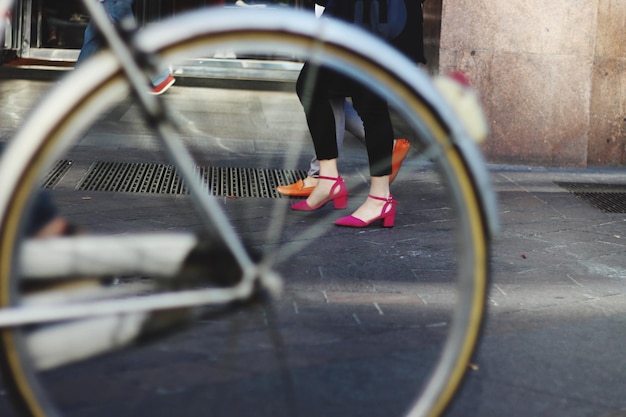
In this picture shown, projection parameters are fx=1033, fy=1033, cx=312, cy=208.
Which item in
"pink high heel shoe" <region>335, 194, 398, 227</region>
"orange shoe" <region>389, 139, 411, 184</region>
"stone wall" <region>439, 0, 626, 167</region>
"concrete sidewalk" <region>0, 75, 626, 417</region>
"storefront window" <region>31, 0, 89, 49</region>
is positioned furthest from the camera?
"storefront window" <region>31, 0, 89, 49</region>

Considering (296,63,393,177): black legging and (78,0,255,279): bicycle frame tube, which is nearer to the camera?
(78,0,255,279): bicycle frame tube

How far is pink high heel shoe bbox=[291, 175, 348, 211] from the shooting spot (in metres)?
5.16

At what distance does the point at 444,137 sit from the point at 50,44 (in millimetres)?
10556

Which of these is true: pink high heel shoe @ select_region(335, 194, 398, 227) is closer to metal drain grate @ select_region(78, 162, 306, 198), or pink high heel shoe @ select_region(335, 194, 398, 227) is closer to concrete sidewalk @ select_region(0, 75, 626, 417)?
concrete sidewalk @ select_region(0, 75, 626, 417)

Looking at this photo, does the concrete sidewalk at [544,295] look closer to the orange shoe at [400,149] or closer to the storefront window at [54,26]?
the orange shoe at [400,149]

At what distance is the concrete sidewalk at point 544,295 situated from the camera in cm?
285

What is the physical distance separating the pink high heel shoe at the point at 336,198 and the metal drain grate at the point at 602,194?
157 cm

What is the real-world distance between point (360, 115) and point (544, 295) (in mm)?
1455

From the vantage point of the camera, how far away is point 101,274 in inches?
73.5

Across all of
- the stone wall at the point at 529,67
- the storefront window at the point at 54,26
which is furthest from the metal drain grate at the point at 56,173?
the storefront window at the point at 54,26

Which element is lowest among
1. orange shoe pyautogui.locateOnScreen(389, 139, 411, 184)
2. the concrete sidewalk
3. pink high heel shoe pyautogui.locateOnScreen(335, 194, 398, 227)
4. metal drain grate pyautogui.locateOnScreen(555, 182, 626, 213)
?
metal drain grate pyautogui.locateOnScreen(555, 182, 626, 213)

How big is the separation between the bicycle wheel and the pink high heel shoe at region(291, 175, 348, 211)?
0.27ft

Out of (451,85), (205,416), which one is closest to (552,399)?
(205,416)

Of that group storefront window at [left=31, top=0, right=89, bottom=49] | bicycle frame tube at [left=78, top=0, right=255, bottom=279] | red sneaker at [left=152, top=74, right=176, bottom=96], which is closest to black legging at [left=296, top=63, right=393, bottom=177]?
red sneaker at [left=152, top=74, right=176, bottom=96]
